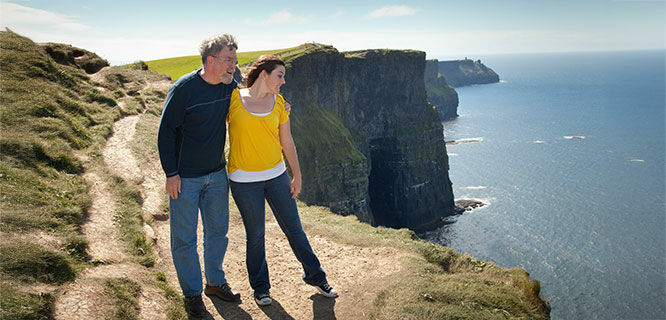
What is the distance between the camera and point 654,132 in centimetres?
13462

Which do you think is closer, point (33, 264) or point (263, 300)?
point (33, 264)

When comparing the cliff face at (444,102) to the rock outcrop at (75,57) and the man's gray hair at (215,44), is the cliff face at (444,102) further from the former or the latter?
the man's gray hair at (215,44)

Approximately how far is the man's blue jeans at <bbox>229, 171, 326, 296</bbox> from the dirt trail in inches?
20.9

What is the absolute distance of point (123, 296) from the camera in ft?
21.9

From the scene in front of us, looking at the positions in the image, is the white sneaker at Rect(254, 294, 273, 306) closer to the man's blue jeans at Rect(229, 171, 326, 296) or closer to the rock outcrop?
the man's blue jeans at Rect(229, 171, 326, 296)

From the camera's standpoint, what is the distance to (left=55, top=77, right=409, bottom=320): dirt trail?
6.71 metres

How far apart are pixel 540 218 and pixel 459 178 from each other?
28.4 meters

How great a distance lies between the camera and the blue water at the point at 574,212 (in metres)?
49.6

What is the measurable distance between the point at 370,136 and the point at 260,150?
83189 mm

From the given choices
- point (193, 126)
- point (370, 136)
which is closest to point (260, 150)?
point (193, 126)

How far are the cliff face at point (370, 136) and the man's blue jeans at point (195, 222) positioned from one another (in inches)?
1885

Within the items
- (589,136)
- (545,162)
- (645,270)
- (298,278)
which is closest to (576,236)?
(645,270)

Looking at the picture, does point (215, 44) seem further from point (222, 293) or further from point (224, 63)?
point (222, 293)

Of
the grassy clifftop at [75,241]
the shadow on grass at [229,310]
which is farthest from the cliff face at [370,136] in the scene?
the shadow on grass at [229,310]
